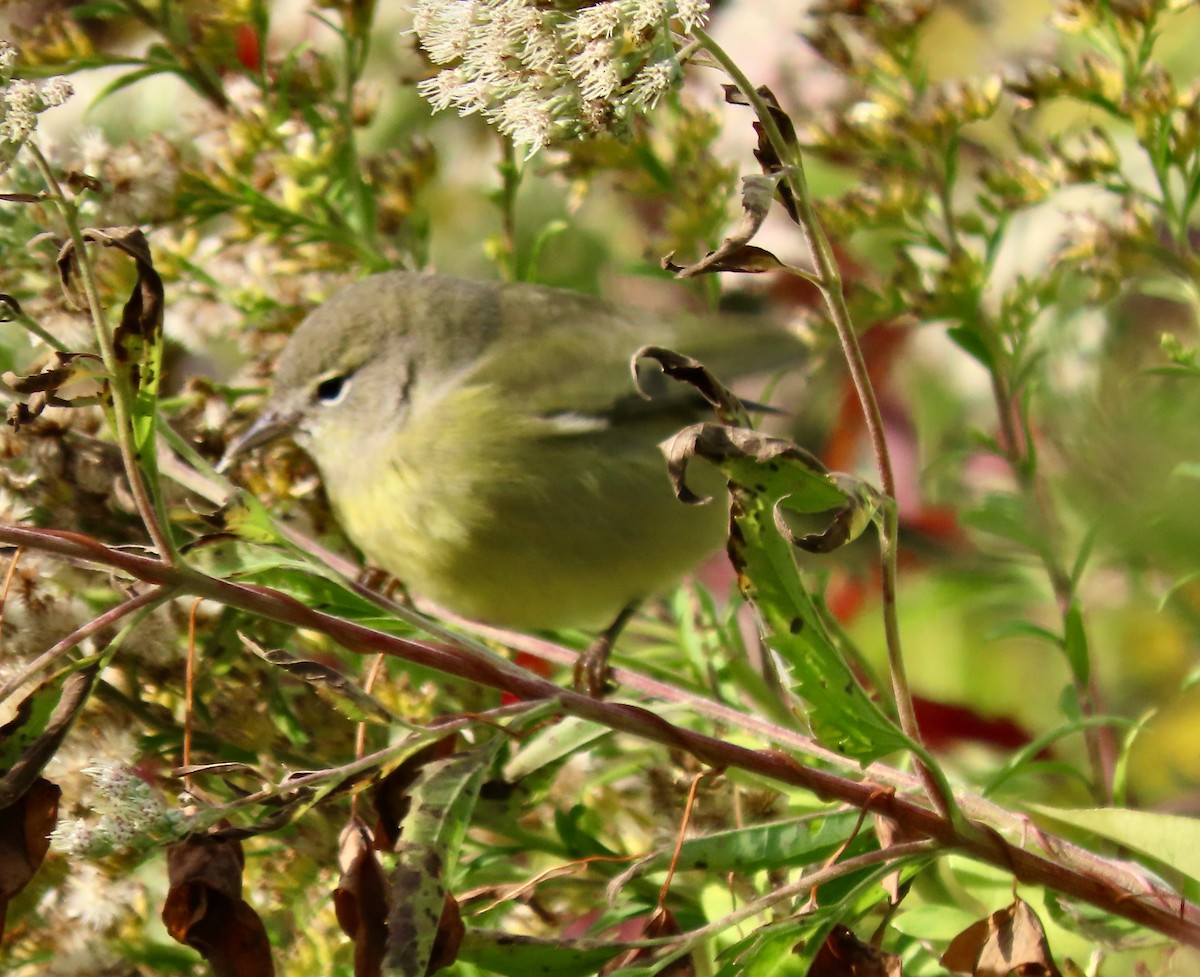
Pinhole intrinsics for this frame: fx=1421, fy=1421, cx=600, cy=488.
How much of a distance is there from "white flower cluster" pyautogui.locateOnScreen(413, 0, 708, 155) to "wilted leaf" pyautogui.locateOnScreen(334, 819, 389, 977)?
0.52 meters

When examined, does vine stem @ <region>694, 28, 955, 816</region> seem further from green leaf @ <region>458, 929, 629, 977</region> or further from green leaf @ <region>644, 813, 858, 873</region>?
green leaf @ <region>458, 929, 629, 977</region>

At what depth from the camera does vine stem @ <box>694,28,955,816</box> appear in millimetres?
910

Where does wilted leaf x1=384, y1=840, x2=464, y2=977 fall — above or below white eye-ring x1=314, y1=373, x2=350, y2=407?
above

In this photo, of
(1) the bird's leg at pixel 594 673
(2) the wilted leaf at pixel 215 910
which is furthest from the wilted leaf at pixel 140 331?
(1) the bird's leg at pixel 594 673

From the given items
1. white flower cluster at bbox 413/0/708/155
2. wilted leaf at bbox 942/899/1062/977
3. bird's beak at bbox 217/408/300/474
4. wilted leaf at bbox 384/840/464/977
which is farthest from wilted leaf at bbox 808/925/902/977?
bird's beak at bbox 217/408/300/474

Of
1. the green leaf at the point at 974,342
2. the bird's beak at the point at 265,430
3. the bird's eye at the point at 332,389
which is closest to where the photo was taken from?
the green leaf at the point at 974,342

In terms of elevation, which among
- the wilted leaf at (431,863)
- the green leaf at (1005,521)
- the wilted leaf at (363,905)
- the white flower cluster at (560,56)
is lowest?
the green leaf at (1005,521)

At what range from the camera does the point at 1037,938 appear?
1022 mm

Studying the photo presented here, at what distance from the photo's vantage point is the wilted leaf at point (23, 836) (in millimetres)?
Result: 980

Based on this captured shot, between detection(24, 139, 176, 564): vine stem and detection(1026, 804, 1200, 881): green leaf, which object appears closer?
detection(24, 139, 176, 564): vine stem

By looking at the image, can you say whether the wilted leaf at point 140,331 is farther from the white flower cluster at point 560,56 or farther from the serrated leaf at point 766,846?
the serrated leaf at point 766,846

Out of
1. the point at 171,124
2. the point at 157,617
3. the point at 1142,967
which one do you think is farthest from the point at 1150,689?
the point at 171,124

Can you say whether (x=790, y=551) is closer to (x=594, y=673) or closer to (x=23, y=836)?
(x=23, y=836)

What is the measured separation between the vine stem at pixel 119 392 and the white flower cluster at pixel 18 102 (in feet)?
0.06
